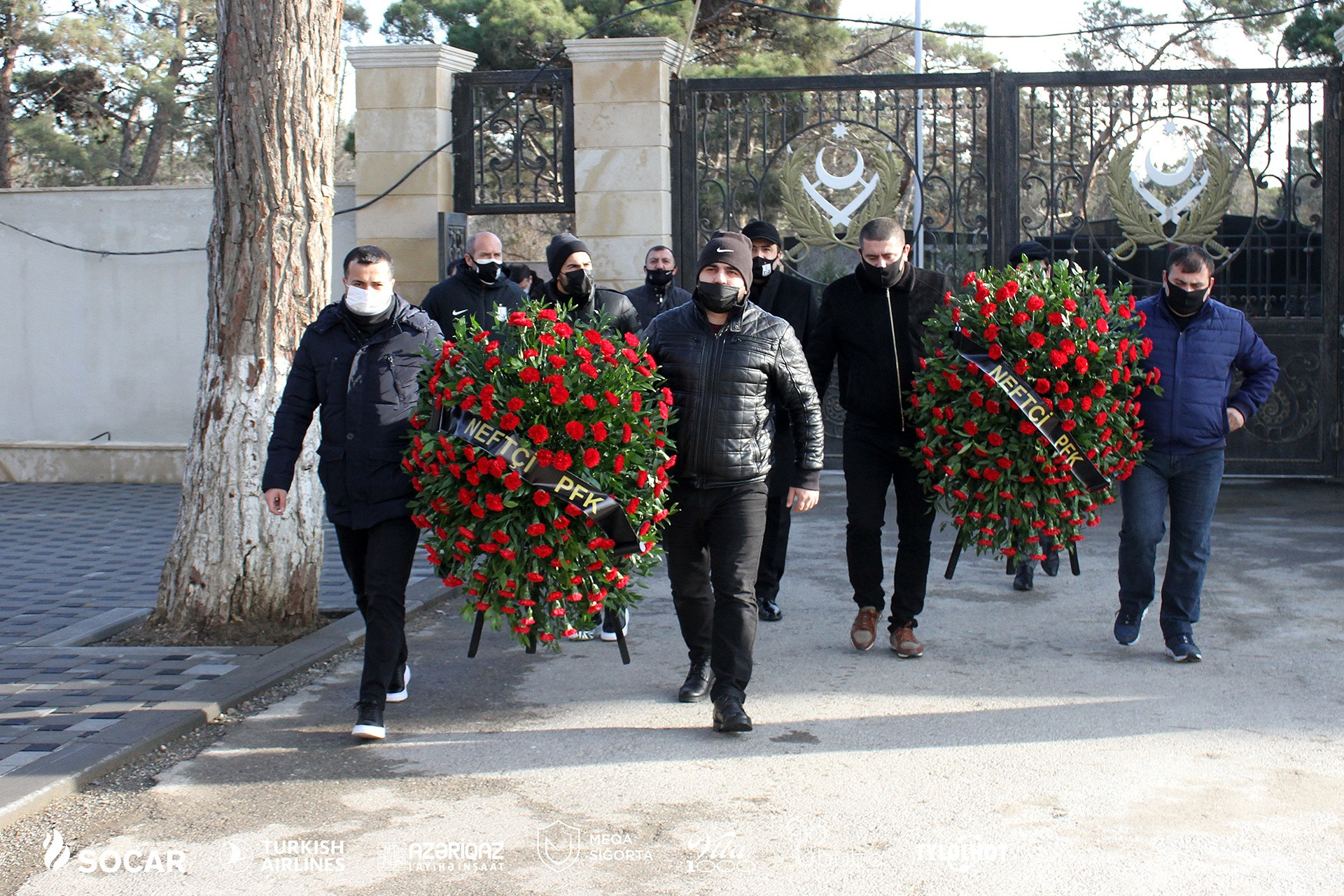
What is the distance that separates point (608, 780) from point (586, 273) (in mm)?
2984

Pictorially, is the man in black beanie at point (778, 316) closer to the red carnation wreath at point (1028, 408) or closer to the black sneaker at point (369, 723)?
the red carnation wreath at point (1028, 408)

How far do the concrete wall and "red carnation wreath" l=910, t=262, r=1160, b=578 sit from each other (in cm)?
817

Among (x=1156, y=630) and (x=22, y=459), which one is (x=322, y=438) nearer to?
(x=1156, y=630)

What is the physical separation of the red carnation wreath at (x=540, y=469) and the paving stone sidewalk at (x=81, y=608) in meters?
1.53

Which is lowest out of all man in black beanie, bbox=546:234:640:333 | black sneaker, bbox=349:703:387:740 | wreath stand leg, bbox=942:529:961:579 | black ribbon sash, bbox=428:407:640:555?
black sneaker, bbox=349:703:387:740

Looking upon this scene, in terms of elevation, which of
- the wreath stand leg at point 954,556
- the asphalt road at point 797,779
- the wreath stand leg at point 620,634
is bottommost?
the asphalt road at point 797,779

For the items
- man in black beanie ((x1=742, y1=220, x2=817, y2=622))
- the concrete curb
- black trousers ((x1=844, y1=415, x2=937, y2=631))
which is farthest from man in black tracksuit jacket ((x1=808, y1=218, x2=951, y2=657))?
the concrete curb

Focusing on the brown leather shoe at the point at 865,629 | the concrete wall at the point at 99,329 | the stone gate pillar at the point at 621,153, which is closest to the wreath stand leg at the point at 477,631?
the brown leather shoe at the point at 865,629

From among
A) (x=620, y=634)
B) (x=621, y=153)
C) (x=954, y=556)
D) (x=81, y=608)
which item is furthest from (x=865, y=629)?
(x=621, y=153)

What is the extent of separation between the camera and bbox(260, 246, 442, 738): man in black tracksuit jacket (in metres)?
5.02

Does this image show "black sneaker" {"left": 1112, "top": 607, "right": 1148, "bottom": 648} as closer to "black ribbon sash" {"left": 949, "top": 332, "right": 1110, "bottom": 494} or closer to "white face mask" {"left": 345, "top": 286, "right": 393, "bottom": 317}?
"black ribbon sash" {"left": 949, "top": 332, "right": 1110, "bottom": 494}

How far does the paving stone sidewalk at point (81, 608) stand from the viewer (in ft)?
17.0

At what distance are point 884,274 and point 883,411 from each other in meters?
0.60

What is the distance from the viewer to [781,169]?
1136 centimetres
